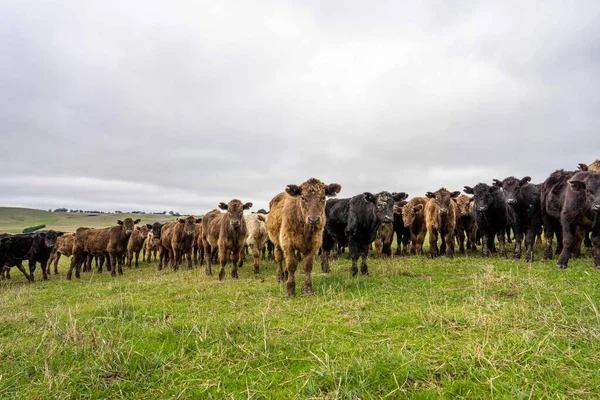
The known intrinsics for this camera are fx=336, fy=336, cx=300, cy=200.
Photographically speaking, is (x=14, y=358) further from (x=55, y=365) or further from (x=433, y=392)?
(x=433, y=392)

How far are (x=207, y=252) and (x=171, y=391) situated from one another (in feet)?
36.3

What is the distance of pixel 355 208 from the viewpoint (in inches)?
449

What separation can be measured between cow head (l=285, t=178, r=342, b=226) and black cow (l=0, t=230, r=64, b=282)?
678 inches

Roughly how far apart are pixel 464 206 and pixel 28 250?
2397 centimetres

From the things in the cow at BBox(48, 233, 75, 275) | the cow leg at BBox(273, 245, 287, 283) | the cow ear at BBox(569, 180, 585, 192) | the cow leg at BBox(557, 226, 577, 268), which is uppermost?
the cow ear at BBox(569, 180, 585, 192)

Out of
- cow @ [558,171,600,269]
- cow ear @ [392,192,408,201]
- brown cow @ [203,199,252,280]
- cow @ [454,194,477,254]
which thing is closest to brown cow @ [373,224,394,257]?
cow @ [454,194,477,254]

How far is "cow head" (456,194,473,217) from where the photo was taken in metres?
16.4

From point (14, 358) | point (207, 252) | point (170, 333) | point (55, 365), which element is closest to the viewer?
point (55, 365)

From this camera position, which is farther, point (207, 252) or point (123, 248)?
point (123, 248)

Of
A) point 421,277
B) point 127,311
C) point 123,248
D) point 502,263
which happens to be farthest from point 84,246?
point 502,263

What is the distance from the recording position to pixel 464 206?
17.1 m

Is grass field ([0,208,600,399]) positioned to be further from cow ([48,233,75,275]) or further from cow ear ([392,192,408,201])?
cow ([48,233,75,275])

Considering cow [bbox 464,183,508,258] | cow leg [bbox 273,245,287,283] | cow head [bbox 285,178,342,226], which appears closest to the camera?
cow head [bbox 285,178,342,226]

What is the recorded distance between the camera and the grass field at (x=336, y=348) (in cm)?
360
